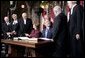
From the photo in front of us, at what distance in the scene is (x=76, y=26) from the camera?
3.59 m

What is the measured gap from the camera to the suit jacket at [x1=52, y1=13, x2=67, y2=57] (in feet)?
11.6

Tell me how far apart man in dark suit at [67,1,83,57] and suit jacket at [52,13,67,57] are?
0.13 metres

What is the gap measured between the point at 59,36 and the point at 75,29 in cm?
28

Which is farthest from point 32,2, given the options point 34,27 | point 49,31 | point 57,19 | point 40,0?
point 57,19

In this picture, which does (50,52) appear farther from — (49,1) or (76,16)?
(49,1)

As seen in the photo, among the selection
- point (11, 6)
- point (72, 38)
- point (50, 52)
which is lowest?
point (50, 52)

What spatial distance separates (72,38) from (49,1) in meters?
2.69

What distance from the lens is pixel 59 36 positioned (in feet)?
11.6

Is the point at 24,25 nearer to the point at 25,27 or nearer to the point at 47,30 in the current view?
the point at 25,27

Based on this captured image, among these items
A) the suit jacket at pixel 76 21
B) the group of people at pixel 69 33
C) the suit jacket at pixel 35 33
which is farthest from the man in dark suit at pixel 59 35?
the suit jacket at pixel 35 33

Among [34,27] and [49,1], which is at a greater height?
[49,1]

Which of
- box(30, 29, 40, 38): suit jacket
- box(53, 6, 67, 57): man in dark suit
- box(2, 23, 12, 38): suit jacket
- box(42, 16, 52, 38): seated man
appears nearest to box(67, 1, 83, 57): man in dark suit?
box(53, 6, 67, 57): man in dark suit

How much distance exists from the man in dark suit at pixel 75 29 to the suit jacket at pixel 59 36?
0.13m

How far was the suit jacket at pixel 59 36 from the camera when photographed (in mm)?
3527
